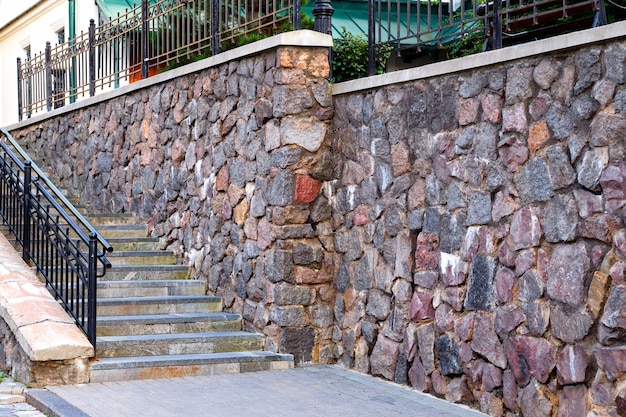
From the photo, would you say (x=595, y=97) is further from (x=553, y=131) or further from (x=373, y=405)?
(x=373, y=405)

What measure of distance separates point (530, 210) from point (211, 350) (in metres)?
3.41

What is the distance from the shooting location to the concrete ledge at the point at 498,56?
5.89 m

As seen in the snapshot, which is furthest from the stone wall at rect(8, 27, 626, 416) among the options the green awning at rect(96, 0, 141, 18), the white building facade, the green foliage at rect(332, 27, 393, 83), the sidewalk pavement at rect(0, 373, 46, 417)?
the white building facade

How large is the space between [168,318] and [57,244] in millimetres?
1171

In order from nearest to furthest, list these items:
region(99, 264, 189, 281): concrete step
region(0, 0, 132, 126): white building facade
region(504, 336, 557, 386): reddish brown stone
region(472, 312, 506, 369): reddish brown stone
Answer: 1. region(504, 336, 557, 386): reddish brown stone
2. region(472, 312, 506, 369): reddish brown stone
3. region(99, 264, 189, 281): concrete step
4. region(0, 0, 132, 126): white building facade

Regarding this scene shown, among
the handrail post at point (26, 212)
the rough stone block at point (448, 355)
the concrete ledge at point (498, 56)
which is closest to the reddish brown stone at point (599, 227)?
Result: the concrete ledge at point (498, 56)

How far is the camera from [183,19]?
10750 millimetres

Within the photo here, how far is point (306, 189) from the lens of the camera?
8.73 meters

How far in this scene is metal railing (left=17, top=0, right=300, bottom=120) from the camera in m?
9.61

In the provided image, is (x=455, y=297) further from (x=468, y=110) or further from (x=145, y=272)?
(x=145, y=272)

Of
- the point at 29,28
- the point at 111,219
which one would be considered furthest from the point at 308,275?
the point at 29,28

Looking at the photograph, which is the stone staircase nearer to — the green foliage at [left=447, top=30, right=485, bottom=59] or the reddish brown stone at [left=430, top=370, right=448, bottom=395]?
the reddish brown stone at [left=430, top=370, right=448, bottom=395]

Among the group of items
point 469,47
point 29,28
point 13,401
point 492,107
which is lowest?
point 13,401

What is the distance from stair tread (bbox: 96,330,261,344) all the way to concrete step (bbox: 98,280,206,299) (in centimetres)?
90
